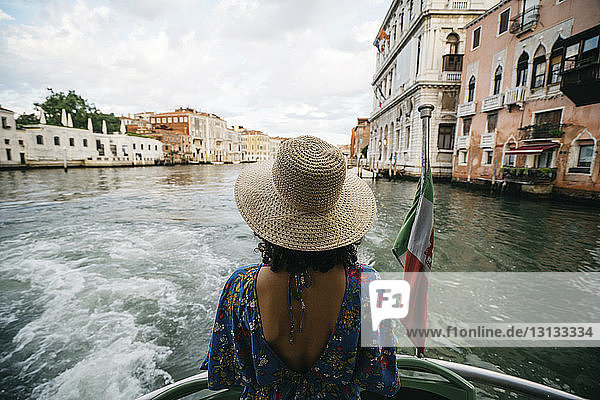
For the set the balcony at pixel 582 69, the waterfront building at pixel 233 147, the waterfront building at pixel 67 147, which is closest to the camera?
the balcony at pixel 582 69

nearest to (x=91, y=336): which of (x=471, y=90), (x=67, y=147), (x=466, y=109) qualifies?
(x=466, y=109)

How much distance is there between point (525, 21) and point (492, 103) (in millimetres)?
3546

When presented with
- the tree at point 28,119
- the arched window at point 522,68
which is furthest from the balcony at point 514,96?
the tree at point 28,119

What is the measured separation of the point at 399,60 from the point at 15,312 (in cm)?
2818

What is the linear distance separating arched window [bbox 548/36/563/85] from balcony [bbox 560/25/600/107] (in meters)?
0.66

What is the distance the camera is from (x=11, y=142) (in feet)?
87.9

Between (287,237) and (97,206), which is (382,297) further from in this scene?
(97,206)

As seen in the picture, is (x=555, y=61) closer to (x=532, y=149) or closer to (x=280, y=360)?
(x=532, y=149)

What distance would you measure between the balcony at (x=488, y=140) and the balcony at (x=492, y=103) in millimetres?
1282

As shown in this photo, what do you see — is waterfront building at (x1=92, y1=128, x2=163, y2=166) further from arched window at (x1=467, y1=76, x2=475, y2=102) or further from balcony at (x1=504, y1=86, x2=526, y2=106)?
balcony at (x1=504, y1=86, x2=526, y2=106)

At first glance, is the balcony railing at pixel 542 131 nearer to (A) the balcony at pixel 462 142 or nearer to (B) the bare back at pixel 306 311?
(A) the balcony at pixel 462 142

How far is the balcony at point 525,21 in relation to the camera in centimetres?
1188

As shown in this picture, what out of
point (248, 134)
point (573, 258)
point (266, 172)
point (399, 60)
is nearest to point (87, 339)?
point (266, 172)

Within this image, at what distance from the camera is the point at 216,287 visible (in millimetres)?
4090
